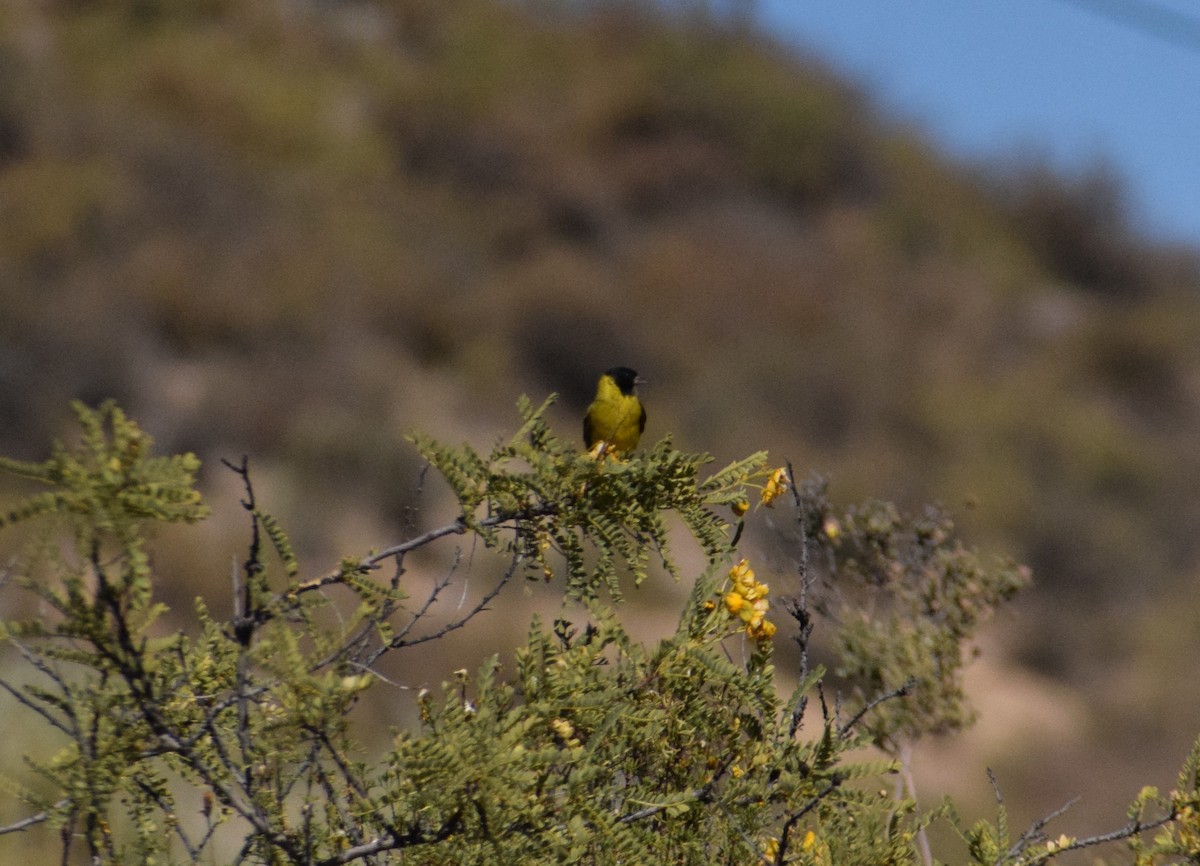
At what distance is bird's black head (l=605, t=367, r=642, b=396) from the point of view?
195 inches

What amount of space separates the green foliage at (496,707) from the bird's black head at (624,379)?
2.86 metres

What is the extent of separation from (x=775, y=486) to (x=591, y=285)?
17.1 m

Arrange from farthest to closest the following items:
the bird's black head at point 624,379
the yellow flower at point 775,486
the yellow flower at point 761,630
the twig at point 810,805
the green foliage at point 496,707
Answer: the bird's black head at point 624,379, the yellow flower at point 775,486, the yellow flower at point 761,630, the twig at point 810,805, the green foliage at point 496,707

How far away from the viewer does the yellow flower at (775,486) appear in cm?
203

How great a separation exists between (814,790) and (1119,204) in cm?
2796

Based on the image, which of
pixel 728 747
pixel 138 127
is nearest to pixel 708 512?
pixel 728 747

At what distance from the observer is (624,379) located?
507 cm

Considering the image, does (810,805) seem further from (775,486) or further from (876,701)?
(775,486)

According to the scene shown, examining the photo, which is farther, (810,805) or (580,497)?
(580,497)

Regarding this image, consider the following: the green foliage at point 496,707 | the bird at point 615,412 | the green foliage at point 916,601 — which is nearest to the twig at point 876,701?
the green foliage at point 496,707

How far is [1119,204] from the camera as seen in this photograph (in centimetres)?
2741

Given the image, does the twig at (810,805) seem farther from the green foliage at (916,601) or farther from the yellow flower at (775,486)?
the green foliage at (916,601)

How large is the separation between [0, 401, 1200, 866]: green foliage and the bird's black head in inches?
113

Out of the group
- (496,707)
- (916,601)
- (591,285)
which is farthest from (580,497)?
(591,285)
